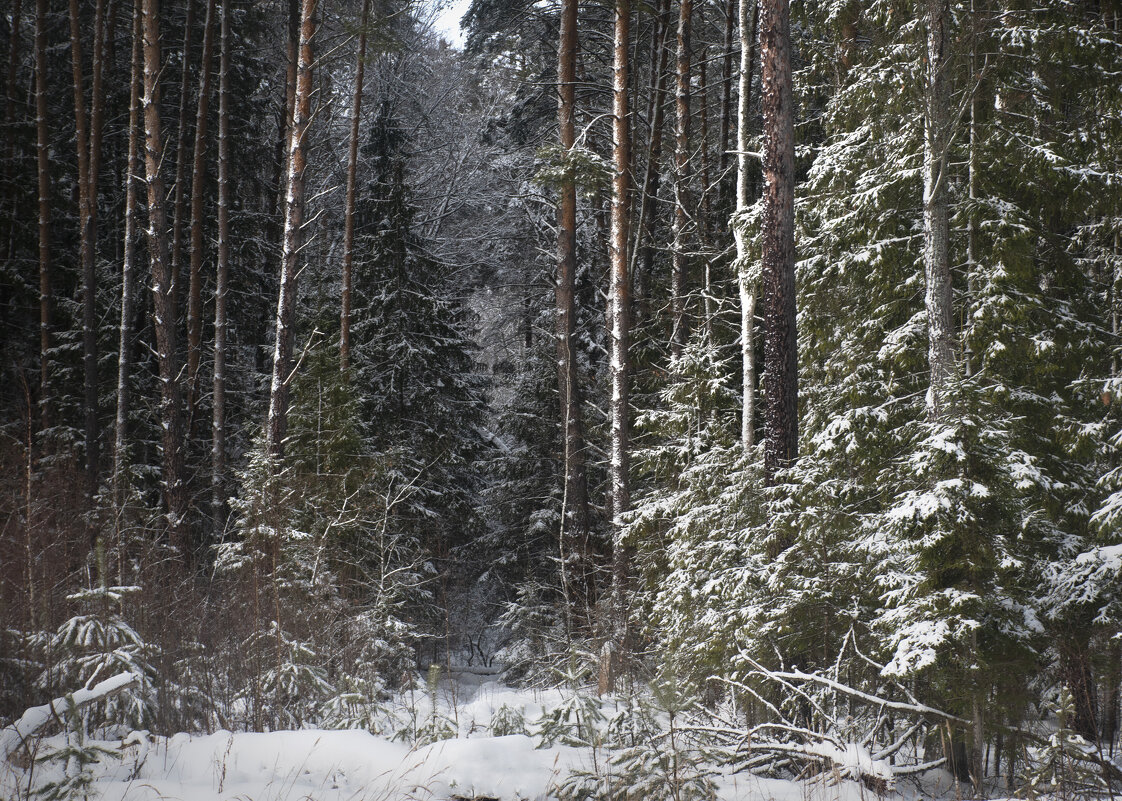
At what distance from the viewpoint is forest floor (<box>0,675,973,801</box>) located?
363 centimetres

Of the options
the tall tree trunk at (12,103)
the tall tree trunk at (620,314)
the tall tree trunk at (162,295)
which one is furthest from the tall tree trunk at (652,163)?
the tall tree trunk at (12,103)

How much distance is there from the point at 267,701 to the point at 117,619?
1320mm

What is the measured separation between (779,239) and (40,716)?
258 inches

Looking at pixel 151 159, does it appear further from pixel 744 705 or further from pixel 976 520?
pixel 976 520

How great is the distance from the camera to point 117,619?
5.39 metres

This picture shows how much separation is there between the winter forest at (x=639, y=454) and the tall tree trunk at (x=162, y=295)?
0.08m

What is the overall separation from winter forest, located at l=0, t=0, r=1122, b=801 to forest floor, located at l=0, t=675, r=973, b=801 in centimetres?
3

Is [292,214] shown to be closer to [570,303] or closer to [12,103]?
[570,303]

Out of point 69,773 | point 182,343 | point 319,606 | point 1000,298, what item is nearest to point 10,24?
point 182,343

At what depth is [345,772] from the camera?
3914 mm

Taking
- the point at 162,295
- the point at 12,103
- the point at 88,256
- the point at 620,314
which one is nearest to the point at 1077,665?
the point at 620,314

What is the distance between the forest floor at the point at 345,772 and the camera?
3629mm

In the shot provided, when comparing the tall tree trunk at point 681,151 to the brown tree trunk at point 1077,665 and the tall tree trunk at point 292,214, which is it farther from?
the brown tree trunk at point 1077,665

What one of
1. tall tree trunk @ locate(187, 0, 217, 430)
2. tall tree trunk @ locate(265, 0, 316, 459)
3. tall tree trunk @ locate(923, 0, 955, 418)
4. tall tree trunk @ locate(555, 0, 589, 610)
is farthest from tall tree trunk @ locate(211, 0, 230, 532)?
tall tree trunk @ locate(923, 0, 955, 418)
